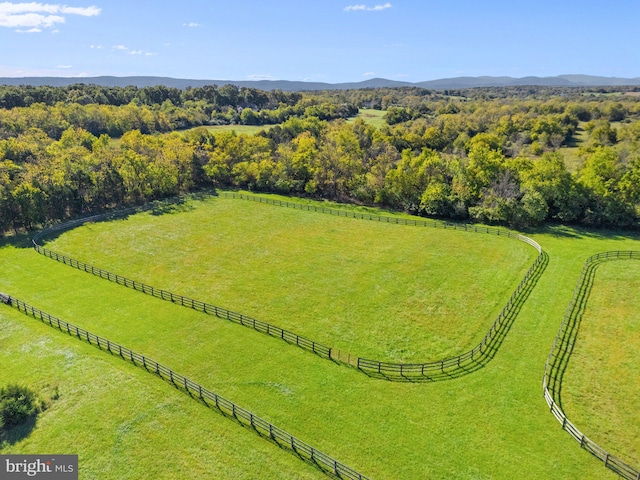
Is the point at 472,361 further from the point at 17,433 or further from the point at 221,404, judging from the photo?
the point at 17,433

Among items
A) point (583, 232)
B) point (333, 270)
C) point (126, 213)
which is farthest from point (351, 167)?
point (126, 213)

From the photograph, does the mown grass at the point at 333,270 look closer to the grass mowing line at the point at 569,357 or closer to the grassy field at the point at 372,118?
the grass mowing line at the point at 569,357

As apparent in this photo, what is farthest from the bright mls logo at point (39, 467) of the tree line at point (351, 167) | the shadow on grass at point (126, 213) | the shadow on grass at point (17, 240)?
the tree line at point (351, 167)

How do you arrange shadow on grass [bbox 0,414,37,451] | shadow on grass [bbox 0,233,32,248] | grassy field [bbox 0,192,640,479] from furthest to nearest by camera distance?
shadow on grass [bbox 0,233,32,248] < shadow on grass [bbox 0,414,37,451] < grassy field [bbox 0,192,640,479]

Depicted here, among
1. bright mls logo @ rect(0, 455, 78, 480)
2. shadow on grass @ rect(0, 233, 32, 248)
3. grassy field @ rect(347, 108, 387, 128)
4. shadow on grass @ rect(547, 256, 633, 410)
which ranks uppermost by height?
grassy field @ rect(347, 108, 387, 128)

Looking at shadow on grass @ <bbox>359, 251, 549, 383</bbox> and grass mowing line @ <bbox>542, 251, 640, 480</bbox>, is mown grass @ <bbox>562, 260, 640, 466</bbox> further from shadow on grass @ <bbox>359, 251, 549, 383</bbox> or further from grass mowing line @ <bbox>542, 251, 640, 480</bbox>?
shadow on grass @ <bbox>359, 251, 549, 383</bbox>

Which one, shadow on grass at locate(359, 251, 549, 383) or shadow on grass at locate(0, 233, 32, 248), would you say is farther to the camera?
shadow on grass at locate(0, 233, 32, 248)

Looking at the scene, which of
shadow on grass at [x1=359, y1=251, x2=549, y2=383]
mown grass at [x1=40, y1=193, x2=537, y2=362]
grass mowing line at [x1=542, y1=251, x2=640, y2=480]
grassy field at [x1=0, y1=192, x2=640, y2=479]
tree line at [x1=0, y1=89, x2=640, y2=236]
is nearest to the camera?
grass mowing line at [x1=542, y1=251, x2=640, y2=480]

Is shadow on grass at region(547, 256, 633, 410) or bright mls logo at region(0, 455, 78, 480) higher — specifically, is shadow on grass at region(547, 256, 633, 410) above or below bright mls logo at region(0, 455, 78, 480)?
above

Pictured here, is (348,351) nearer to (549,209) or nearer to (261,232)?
(261,232)

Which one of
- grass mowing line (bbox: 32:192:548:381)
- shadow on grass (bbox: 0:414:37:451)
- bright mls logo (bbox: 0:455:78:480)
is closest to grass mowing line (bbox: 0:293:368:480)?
shadow on grass (bbox: 0:414:37:451)
